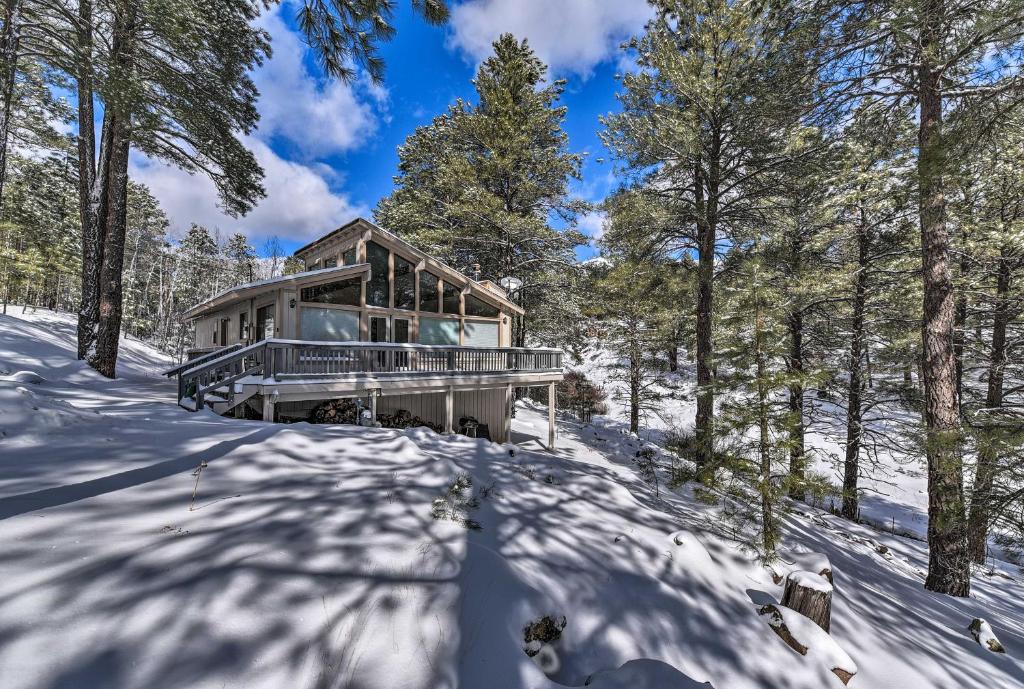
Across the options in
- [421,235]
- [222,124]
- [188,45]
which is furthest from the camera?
[421,235]

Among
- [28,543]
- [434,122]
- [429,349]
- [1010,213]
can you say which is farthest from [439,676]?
[434,122]

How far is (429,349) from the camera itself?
9.88 meters

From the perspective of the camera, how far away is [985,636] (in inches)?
169

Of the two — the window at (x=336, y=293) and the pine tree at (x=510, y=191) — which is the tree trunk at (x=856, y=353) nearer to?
the pine tree at (x=510, y=191)

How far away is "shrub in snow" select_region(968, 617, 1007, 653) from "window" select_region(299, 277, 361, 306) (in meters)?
13.1

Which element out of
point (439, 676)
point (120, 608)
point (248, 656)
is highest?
point (120, 608)

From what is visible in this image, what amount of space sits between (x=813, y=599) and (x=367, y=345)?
8366 mm

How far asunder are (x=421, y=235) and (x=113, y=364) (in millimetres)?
10040

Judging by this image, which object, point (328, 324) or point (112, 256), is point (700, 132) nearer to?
point (328, 324)

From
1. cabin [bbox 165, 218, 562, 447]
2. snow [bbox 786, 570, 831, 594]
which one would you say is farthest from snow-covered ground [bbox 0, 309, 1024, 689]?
cabin [bbox 165, 218, 562, 447]

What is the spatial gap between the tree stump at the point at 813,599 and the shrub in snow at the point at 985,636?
8.15 feet

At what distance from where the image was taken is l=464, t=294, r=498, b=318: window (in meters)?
13.7

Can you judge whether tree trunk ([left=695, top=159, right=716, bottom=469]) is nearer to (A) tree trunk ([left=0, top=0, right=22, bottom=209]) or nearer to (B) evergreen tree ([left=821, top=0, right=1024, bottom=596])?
(B) evergreen tree ([left=821, top=0, right=1024, bottom=596])

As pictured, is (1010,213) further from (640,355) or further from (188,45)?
(188,45)
